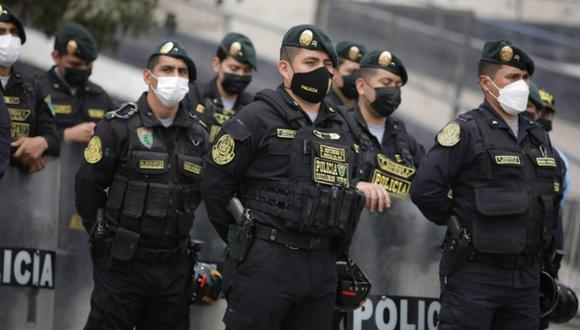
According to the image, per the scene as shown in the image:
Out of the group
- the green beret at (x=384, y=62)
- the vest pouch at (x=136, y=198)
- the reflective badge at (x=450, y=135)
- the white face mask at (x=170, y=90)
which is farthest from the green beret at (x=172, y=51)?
the reflective badge at (x=450, y=135)

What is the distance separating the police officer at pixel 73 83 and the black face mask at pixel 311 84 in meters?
3.27

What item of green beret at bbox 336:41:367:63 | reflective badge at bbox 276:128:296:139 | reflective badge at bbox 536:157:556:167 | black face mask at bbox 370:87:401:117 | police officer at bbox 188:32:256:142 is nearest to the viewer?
reflective badge at bbox 276:128:296:139

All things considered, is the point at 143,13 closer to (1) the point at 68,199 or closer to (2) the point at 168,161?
(1) the point at 68,199

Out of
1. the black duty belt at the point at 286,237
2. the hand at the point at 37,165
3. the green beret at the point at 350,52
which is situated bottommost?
the hand at the point at 37,165

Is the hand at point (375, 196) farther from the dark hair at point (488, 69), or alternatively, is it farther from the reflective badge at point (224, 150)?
the reflective badge at point (224, 150)

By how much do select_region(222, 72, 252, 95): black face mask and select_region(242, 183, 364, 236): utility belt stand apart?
3152mm

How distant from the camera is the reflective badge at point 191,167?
24.2ft

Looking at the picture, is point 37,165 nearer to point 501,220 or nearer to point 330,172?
point 330,172

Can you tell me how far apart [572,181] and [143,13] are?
224 inches

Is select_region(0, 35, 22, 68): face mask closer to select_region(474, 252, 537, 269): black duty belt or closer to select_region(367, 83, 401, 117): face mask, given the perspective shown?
select_region(367, 83, 401, 117): face mask

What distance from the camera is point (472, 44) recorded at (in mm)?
15453

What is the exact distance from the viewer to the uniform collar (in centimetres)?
736

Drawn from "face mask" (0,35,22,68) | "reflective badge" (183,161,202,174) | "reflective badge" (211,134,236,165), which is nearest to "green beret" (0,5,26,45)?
"face mask" (0,35,22,68)

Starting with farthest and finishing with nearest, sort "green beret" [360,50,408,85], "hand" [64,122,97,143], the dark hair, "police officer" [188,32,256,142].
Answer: "police officer" [188,32,256,142]
"hand" [64,122,97,143]
"green beret" [360,50,408,85]
the dark hair
